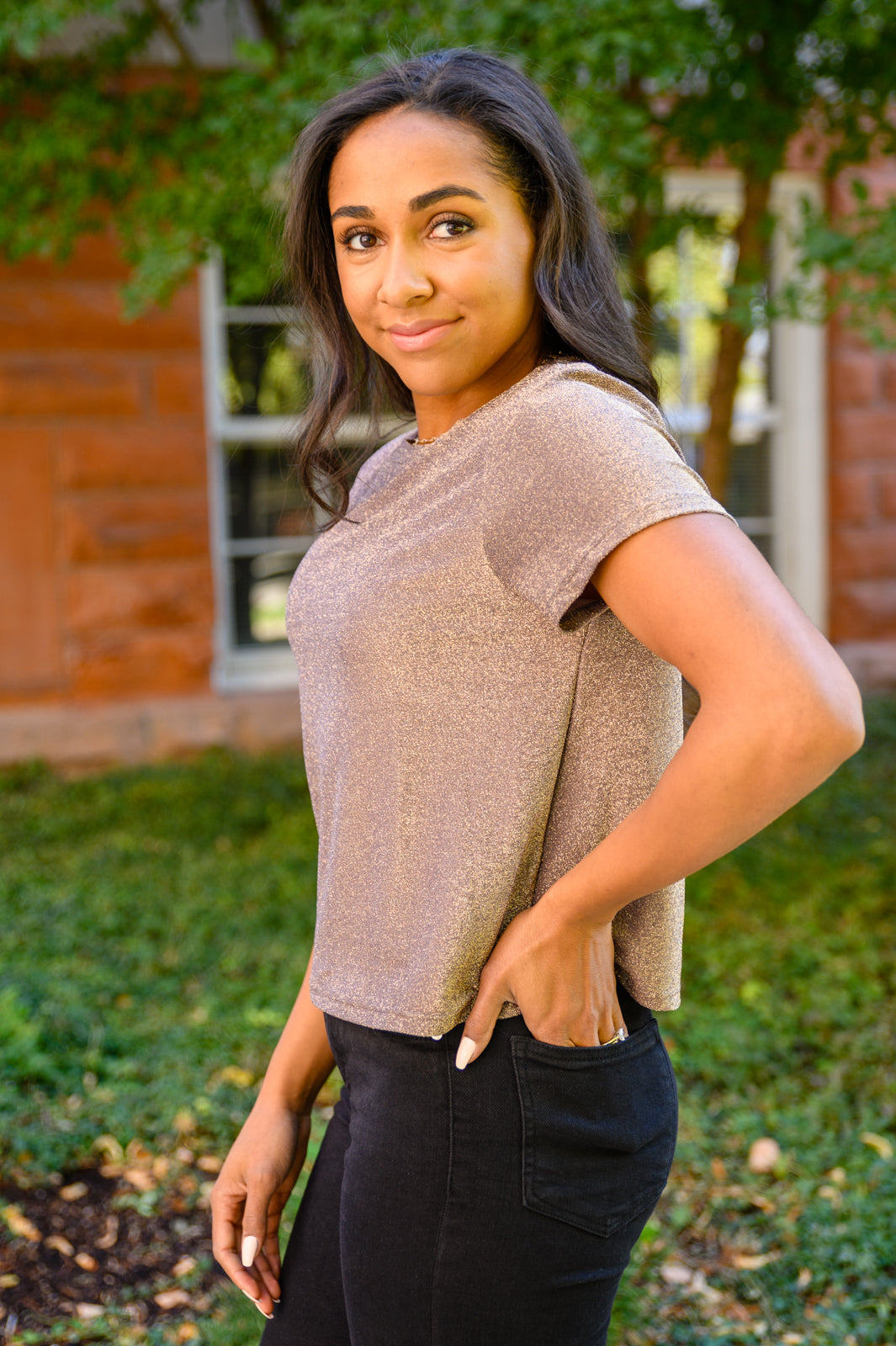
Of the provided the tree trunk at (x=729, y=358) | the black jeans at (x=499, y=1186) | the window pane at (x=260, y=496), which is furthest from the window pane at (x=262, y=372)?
the black jeans at (x=499, y=1186)

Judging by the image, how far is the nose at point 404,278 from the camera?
3.74ft

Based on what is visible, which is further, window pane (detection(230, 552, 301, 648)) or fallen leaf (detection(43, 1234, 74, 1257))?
window pane (detection(230, 552, 301, 648))

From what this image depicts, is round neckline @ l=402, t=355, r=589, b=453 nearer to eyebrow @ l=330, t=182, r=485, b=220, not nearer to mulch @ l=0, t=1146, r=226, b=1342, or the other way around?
eyebrow @ l=330, t=182, r=485, b=220

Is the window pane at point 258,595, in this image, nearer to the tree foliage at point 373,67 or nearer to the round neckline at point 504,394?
the tree foliage at point 373,67

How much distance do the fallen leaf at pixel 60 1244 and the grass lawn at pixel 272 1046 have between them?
12mm

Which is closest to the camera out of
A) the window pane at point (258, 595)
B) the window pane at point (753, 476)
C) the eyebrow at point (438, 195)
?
the eyebrow at point (438, 195)

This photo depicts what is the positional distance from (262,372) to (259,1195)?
5.06 m

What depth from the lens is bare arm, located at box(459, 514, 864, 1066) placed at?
35.7 inches

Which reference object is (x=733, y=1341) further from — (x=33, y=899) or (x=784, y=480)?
(x=784, y=480)

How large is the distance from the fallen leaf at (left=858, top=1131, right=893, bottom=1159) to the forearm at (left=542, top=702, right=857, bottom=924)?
2.10 meters

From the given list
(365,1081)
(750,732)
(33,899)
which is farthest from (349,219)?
(33,899)

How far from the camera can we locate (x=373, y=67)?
2998mm

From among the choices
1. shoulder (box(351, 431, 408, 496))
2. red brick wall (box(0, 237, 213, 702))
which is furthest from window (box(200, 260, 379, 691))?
shoulder (box(351, 431, 408, 496))

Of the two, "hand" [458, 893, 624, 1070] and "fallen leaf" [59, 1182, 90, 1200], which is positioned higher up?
"hand" [458, 893, 624, 1070]
